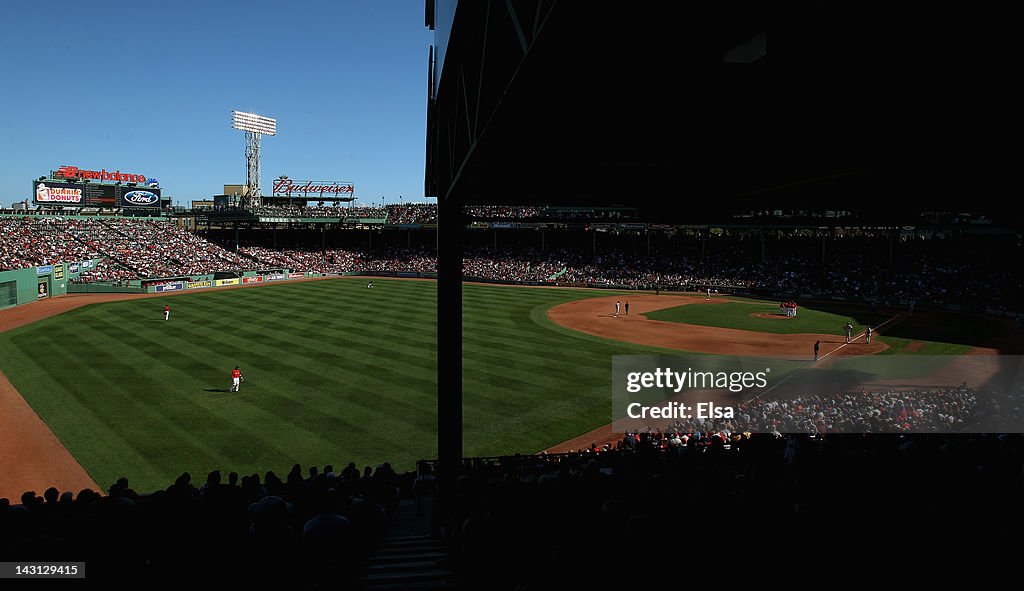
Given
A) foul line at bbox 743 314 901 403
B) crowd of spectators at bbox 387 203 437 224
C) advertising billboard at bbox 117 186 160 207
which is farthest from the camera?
crowd of spectators at bbox 387 203 437 224

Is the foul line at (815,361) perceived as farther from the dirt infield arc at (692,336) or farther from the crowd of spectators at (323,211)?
the crowd of spectators at (323,211)

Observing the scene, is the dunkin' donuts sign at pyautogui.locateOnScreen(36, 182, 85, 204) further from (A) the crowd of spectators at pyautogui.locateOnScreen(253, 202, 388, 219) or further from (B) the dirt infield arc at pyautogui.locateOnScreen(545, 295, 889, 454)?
(B) the dirt infield arc at pyautogui.locateOnScreen(545, 295, 889, 454)

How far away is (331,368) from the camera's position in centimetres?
2662

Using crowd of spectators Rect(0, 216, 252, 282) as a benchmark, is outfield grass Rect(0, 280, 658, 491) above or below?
below

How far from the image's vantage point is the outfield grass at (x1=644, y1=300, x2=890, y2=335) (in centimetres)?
3791

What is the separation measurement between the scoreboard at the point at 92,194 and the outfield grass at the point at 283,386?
49.8 metres

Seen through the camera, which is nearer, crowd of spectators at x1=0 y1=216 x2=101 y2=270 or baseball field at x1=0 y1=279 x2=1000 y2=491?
baseball field at x1=0 y1=279 x2=1000 y2=491

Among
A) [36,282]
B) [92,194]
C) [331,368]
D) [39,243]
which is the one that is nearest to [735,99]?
→ [331,368]

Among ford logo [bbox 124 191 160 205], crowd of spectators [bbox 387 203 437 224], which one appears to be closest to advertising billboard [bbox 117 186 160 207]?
ford logo [bbox 124 191 160 205]

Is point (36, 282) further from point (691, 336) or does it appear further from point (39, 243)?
point (691, 336)

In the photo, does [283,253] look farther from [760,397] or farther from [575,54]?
[575,54]

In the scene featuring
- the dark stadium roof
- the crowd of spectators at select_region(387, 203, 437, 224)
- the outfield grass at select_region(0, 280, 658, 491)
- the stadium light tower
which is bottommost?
the outfield grass at select_region(0, 280, 658, 491)

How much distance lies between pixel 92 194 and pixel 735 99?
101 meters

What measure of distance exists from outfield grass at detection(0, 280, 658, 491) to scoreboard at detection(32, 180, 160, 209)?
49831 mm
